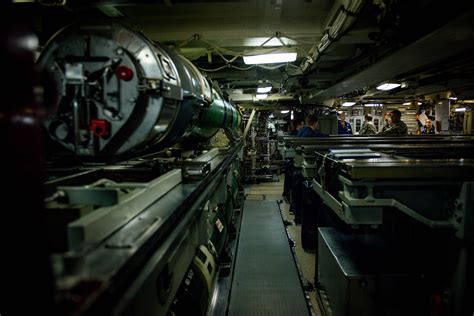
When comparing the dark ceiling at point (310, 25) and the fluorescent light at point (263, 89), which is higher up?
the fluorescent light at point (263, 89)

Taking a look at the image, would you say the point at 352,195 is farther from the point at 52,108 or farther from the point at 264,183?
the point at 264,183

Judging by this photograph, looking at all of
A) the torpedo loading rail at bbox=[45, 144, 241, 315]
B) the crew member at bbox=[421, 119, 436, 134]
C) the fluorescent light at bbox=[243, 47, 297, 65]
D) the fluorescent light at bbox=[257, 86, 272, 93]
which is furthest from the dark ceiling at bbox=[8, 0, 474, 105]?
the crew member at bbox=[421, 119, 436, 134]

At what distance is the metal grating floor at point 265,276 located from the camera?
3031 millimetres

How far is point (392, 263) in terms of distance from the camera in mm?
2268

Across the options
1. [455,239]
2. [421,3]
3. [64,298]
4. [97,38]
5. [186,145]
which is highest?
[421,3]

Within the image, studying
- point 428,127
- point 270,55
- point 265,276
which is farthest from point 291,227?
point 428,127

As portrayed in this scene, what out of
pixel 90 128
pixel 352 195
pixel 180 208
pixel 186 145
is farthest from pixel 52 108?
pixel 186 145

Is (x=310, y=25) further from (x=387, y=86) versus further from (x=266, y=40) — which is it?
(x=387, y=86)

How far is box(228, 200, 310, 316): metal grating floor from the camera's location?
3031 mm

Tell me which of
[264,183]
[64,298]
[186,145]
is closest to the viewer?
[64,298]

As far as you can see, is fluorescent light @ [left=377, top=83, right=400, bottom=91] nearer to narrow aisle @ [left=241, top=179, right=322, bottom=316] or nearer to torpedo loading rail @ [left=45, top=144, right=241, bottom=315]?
narrow aisle @ [left=241, top=179, right=322, bottom=316]

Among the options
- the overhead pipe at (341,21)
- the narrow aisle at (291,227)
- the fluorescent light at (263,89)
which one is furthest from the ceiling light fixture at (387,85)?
the overhead pipe at (341,21)

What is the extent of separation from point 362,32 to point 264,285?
278cm

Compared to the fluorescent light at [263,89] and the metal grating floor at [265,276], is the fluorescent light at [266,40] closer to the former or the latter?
the metal grating floor at [265,276]
